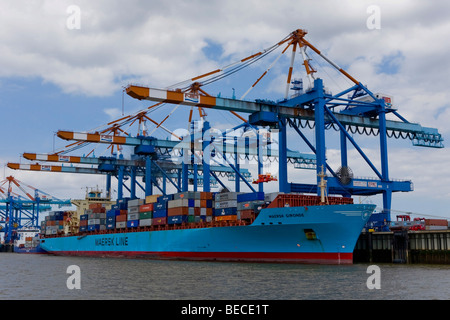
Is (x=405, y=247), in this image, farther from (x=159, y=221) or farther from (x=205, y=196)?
(x=159, y=221)

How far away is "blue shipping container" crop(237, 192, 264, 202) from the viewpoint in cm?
3694

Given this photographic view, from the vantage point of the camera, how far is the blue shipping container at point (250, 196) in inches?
1454

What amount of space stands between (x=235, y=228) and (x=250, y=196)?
2.97 m

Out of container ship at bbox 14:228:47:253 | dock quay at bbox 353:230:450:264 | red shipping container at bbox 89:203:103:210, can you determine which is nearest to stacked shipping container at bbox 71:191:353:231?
red shipping container at bbox 89:203:103:210

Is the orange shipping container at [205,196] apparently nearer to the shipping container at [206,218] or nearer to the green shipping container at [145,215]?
the shipping container at [206,218]

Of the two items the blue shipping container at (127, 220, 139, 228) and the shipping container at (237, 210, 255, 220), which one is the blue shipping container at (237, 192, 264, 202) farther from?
the blue shipping container at (127, 220, 139, 228)

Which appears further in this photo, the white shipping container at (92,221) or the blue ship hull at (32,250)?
the blue ship hull at (32,250)

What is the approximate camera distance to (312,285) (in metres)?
21.1

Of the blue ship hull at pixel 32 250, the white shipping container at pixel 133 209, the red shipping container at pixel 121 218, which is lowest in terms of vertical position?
the blue ship hull at pixel 32 250

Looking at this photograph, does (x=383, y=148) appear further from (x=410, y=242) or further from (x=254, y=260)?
(x=254, y=260)

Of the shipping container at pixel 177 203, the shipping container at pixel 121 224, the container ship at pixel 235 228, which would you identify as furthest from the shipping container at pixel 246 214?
the shipping container at pixel 121 224

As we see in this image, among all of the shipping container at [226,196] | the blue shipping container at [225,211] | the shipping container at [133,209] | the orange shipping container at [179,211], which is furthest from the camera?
the shipping container at [133,209]
